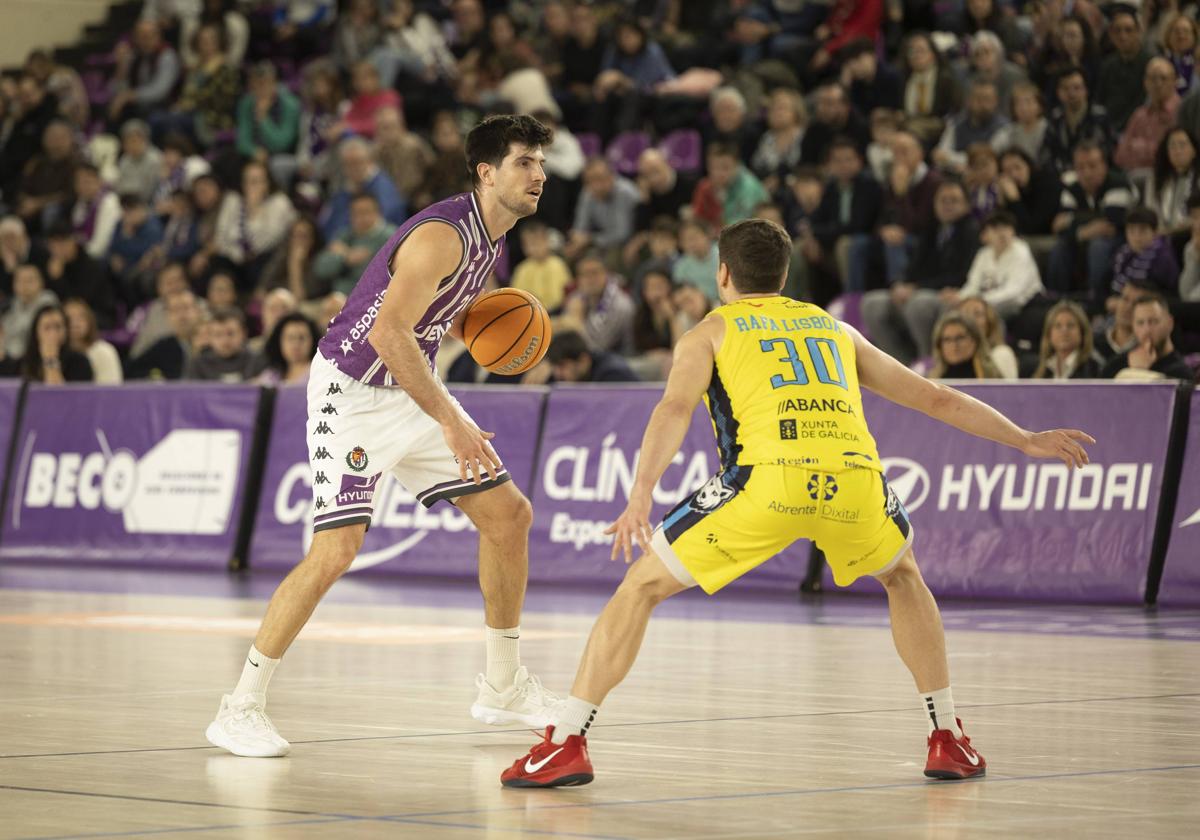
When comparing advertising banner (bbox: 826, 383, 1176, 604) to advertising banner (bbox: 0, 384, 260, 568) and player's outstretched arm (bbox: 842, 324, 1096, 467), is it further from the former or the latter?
player's outstretched arm (bbox: 842, 324, 1096, 467)

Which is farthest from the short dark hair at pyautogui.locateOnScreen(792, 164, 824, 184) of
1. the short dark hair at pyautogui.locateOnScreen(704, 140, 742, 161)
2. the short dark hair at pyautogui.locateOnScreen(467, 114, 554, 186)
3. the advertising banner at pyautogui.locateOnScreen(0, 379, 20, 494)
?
the short dark hair at pyautogui.locateOnScreen(467, 114, 554, 186)

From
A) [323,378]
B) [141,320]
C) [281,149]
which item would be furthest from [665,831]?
[281,149]

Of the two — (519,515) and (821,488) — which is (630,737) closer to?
(519,515)

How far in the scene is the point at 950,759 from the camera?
20.6 ft

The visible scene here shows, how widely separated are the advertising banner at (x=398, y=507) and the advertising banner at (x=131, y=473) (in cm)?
33

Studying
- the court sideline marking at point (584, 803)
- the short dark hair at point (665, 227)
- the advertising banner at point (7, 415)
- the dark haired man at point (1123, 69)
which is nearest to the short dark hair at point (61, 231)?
the advertising banner at point (7, 415)

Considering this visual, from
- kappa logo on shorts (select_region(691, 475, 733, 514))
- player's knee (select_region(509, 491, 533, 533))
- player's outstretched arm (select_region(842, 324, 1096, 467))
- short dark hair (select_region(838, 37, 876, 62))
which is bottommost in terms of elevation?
player's knee (select_region(509, 491, 533, 533))

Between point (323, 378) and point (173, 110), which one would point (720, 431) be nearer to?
point (323, 378)

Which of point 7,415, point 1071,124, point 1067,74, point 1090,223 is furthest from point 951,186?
point 7,415

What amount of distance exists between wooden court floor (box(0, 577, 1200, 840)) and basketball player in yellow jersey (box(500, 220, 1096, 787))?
279 mm

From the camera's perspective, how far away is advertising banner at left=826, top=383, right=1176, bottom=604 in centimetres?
1315

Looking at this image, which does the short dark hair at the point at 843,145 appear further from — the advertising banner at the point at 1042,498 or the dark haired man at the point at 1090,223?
the advertising banner at the point at 1042,498

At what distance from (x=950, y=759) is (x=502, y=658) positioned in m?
2.09

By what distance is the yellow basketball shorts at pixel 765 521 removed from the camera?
6137 millimetres
